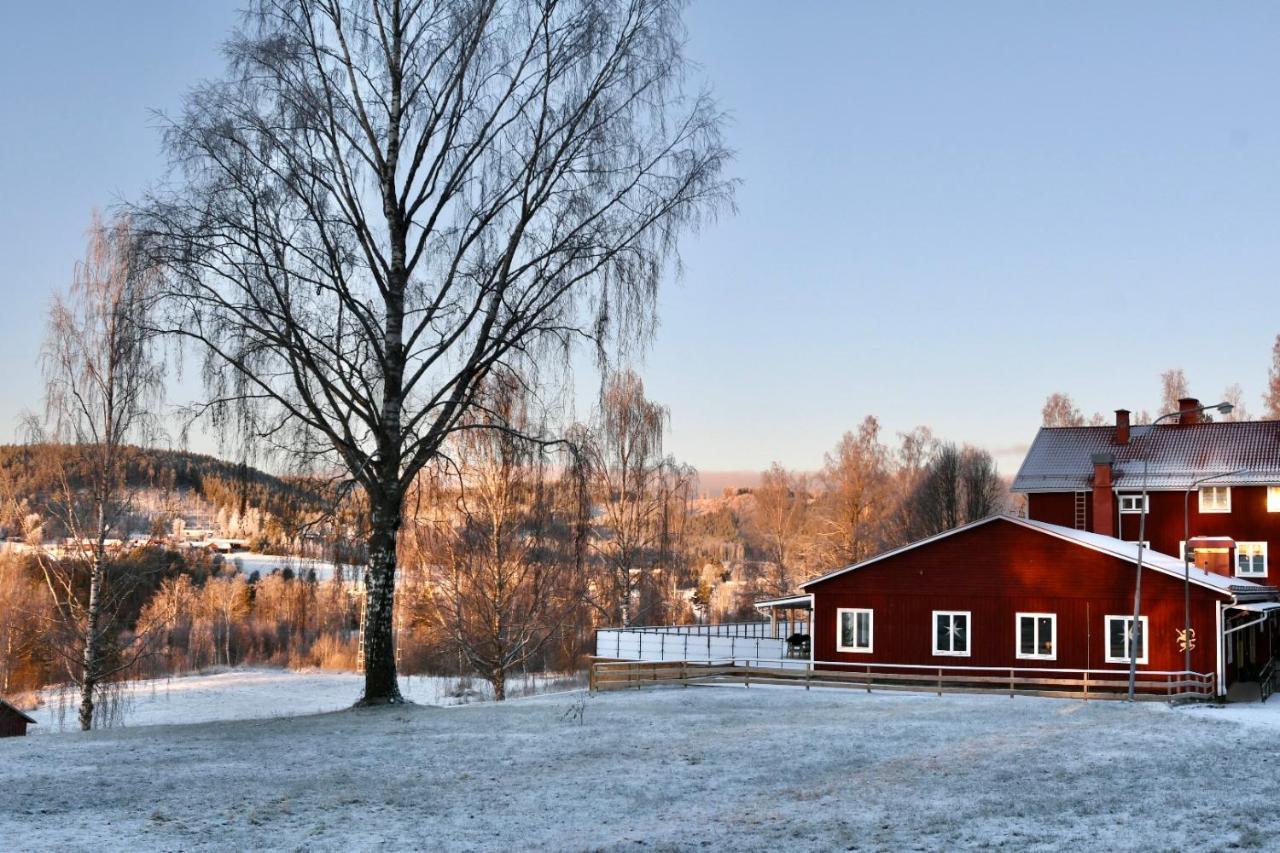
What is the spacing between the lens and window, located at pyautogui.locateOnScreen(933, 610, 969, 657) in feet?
120

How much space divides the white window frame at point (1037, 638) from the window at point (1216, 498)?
59.5 ft

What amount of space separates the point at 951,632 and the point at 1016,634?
2059 millimetres

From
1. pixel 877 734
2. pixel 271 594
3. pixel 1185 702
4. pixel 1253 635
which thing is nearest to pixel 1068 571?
pixel 1185 702

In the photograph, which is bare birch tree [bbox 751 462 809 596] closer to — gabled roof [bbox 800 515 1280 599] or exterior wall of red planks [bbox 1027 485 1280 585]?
exterior wall of red planks [bbox 1027 485 1280 585]

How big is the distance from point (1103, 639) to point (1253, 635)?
1245 cm

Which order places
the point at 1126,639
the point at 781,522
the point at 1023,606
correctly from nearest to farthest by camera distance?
the point at 1126,639
the point at 1023,606
the point at 781,522

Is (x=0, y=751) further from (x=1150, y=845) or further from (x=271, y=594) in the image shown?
(x=271, y=594)

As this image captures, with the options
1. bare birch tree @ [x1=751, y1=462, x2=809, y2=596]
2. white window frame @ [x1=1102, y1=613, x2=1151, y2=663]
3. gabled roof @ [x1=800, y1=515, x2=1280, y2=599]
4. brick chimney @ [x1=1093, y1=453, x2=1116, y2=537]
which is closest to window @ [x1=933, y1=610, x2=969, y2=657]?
gabled roof @ [x1=800, y1=515, x2=1280, y2=599]

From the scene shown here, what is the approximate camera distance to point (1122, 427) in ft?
175

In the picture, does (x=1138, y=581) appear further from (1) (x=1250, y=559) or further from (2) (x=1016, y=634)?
(1) (x=1250, y=559)

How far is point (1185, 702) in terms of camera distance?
3041cm

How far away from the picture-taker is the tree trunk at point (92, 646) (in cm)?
2969

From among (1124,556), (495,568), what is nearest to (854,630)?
(1124,556)

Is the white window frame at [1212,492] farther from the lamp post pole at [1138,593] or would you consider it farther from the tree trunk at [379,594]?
the tree trunk at [379,594]
